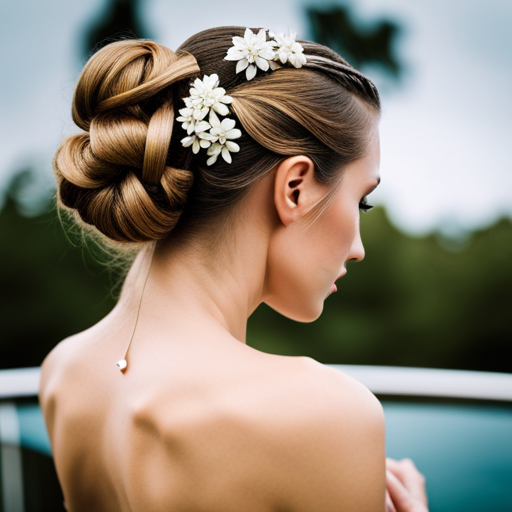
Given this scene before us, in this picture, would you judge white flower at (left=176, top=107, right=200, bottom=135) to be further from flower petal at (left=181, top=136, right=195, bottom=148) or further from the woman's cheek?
the woman's cheek

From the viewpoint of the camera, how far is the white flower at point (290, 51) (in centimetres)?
131

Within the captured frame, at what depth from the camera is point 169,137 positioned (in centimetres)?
121

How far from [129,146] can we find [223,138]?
0.64 ft

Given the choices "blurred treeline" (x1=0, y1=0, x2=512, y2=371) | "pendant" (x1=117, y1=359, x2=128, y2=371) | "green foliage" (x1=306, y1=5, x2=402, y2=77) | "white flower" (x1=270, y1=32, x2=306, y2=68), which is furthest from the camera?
"green foliage" (x1=306, y1=5, x2=402, y2=77)

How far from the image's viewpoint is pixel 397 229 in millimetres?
6008

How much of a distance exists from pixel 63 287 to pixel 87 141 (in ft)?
14.7

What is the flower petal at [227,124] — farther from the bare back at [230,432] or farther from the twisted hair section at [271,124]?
the bare back at [230,432]

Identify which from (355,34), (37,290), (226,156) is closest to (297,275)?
(226,156)

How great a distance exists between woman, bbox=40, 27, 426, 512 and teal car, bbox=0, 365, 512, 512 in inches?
20.6

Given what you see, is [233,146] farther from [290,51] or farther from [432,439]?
[432,439]

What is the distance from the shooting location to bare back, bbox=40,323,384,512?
106cm

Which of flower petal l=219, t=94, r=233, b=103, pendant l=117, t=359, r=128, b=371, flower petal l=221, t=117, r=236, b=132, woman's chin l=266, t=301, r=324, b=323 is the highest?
flower petal l=219, t=94, r=233, b=103

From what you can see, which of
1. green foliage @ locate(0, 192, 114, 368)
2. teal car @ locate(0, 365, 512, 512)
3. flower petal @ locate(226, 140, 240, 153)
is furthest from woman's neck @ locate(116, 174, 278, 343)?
green foliage @ locate(0, 192, 114, 368)

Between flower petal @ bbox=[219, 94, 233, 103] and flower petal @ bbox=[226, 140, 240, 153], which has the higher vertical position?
flower petal @ bbox=[219, 94, 233, 103]
